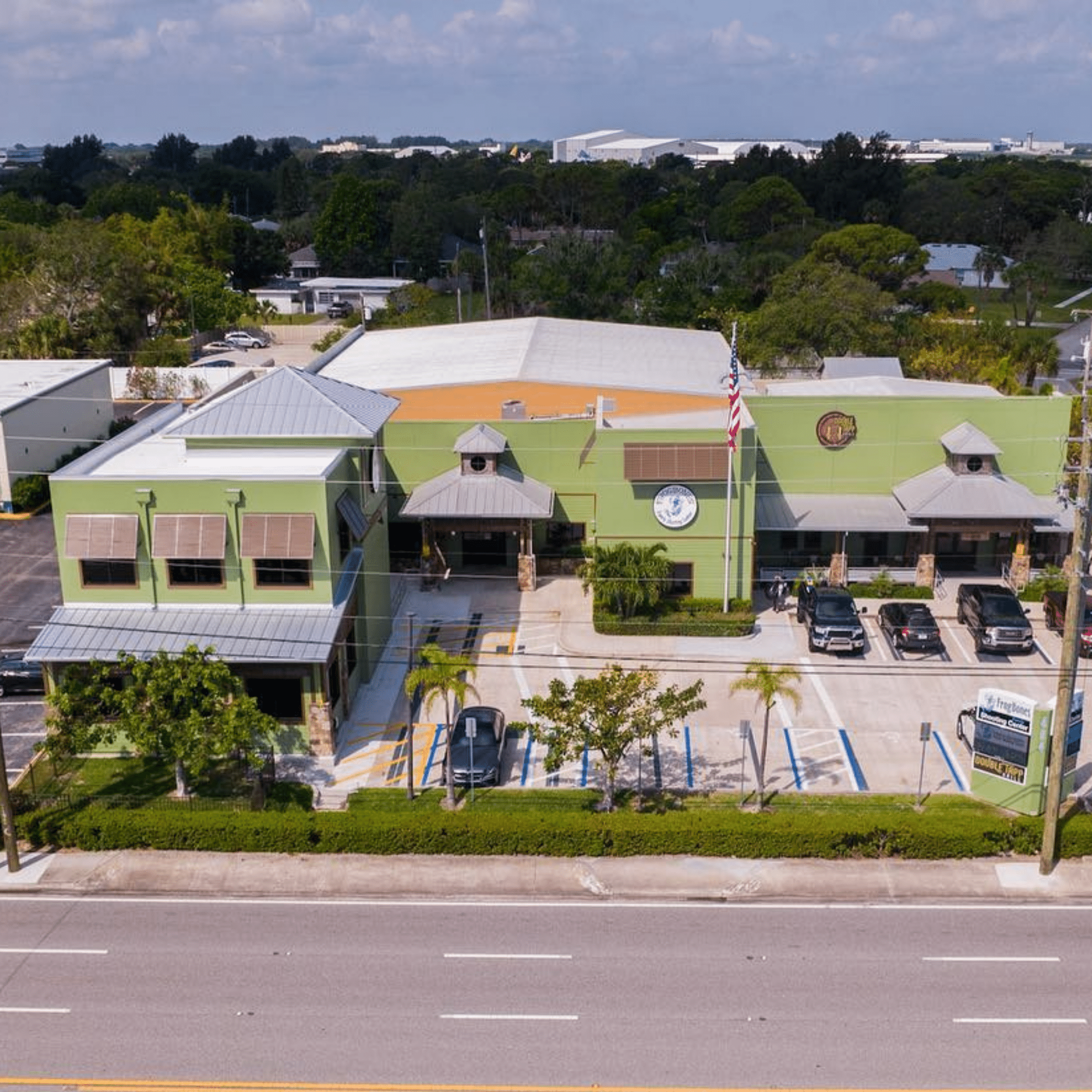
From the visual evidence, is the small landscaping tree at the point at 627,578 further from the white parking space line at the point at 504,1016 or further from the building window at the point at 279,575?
the white parking space line at the point at 504,1016

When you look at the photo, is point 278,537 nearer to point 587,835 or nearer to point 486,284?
point 587,835

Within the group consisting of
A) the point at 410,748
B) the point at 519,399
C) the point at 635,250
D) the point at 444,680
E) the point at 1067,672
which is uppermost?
the point at 635,250

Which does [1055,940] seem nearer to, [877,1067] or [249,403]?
[877,1067]

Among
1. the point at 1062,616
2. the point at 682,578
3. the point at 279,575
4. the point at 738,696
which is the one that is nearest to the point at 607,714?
the point at 738,696

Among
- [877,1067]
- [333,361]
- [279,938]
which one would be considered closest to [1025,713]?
[877,1067]

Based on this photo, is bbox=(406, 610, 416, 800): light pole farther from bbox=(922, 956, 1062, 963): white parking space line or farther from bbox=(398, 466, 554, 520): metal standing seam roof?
bbox=(398, 466, 554, 520): metal standing seam roof

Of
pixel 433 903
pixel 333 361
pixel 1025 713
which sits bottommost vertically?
pixel 433 903
